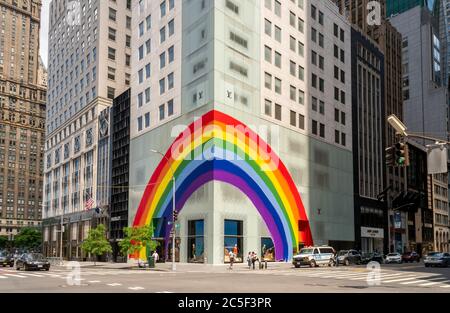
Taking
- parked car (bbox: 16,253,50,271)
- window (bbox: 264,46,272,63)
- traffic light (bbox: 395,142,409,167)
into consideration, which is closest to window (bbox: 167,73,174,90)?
window (bbox: 264,46,272,63)

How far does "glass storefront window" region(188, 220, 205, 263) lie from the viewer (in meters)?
53.2

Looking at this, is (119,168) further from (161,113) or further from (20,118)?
(20,118)

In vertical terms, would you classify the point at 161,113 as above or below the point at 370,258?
above

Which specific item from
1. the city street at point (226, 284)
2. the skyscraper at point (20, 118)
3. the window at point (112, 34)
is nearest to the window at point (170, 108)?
the city street at point (226, 284)

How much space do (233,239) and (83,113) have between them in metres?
45.3

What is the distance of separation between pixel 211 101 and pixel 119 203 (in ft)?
85.5

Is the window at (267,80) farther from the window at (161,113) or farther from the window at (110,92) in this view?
the window at (110,92)

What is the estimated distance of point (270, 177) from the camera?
59.1 metres

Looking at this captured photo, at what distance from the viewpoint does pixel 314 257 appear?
157 feet

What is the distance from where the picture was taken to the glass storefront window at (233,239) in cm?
5334

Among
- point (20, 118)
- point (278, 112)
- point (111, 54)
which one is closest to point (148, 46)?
point (278, 112)

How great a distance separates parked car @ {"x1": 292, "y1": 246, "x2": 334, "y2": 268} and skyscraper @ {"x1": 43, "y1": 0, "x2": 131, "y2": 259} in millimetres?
36822

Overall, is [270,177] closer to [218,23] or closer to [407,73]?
[218,23]
